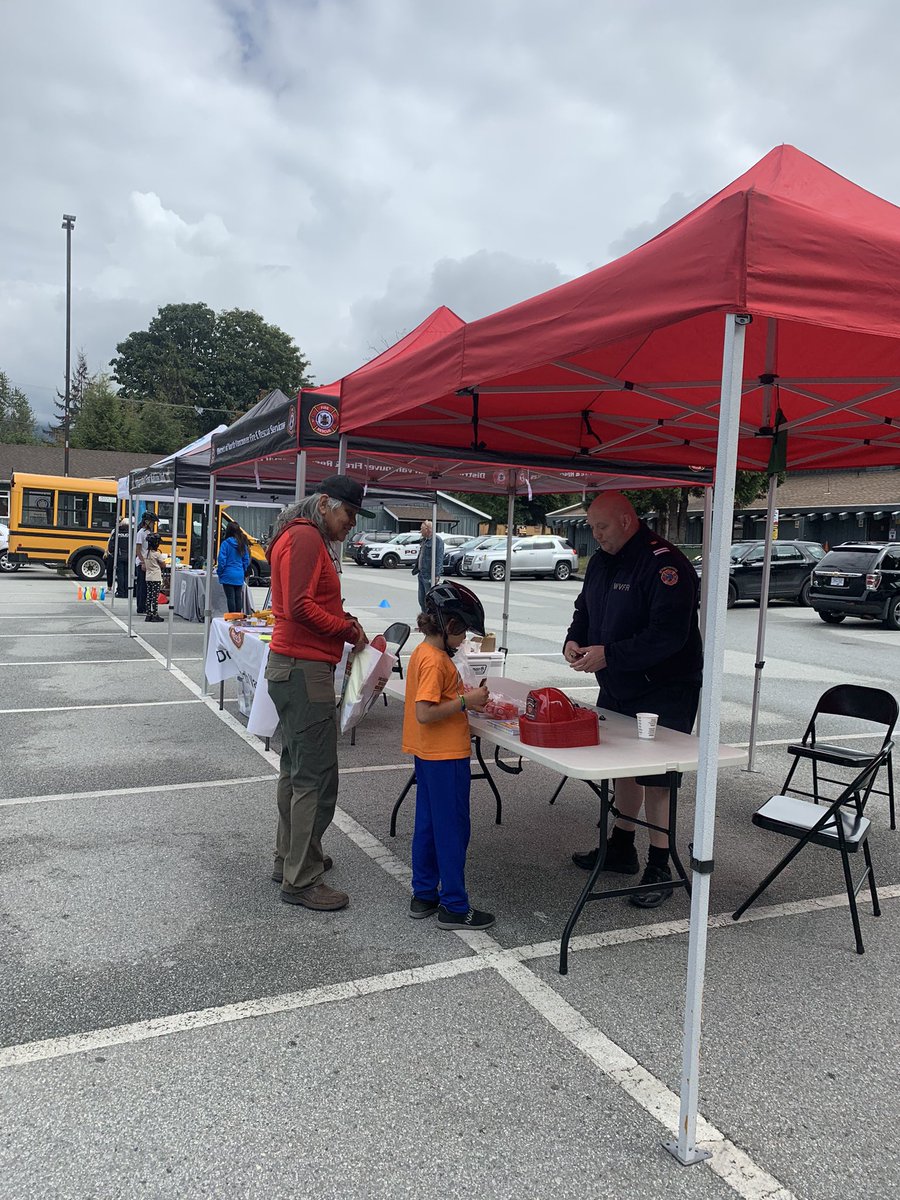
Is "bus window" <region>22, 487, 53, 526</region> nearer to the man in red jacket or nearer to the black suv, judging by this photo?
the black suv

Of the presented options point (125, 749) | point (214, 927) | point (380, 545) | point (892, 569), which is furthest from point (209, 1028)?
point (380, 545)

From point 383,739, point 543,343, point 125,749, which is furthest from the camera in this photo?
point 383,739

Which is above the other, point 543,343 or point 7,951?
point 543,343

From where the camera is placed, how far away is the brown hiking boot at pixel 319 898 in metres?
3.75

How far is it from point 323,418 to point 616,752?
9.55ft

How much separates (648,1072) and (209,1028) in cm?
144

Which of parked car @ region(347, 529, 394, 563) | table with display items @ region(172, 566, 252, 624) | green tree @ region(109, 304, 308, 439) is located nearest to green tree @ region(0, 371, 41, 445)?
green tree @ region(109, 304, 308, 439)

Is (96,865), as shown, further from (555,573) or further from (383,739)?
(555,573)

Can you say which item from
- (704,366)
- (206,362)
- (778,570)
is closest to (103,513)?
(778,570)

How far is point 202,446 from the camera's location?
32.0 feet

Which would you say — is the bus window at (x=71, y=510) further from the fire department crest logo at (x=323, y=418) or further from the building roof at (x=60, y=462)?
the building roof at (x=60, y=462)

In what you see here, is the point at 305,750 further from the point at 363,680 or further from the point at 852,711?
the point at 852,711

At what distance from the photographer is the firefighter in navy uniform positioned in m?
3.86

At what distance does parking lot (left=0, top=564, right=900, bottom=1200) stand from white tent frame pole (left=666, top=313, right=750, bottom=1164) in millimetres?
177
